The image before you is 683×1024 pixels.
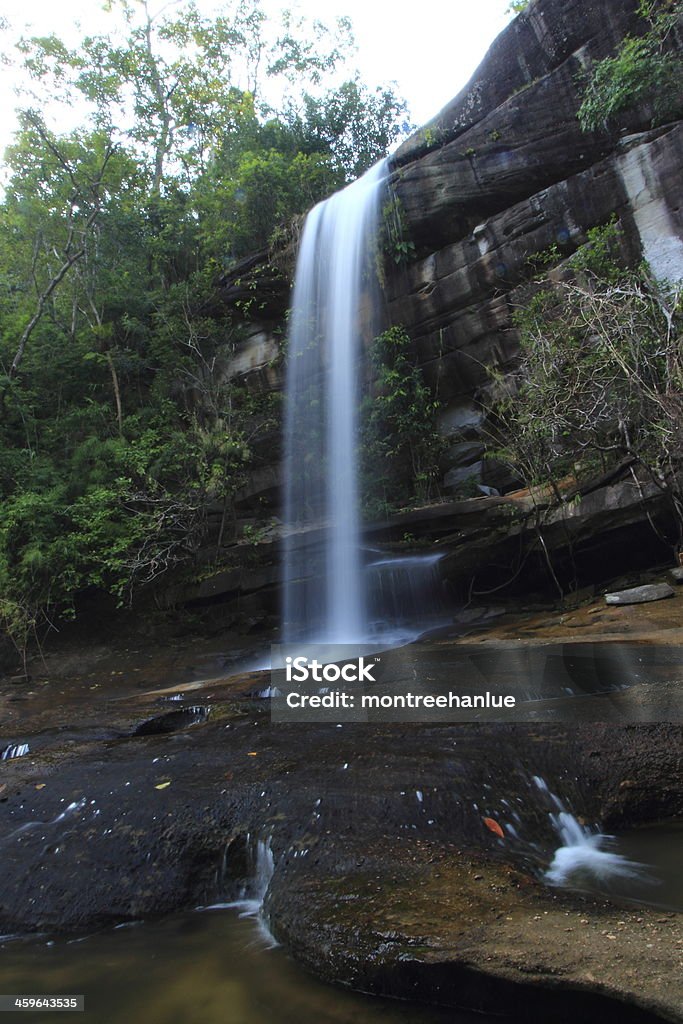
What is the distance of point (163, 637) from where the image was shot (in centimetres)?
1129

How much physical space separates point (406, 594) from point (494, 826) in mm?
7345

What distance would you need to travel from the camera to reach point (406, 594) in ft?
34.9

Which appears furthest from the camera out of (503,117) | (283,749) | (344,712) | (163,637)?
(503,117)

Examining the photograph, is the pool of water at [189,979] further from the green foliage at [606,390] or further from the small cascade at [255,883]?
the green foliage at [606,390]

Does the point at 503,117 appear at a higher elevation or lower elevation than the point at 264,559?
higher

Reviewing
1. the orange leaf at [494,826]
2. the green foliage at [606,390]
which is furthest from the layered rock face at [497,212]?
the orange leaf at [494,826]

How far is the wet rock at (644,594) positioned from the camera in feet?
25.1

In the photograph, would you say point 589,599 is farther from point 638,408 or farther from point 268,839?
point 268,839

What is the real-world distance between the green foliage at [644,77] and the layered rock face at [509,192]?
42 centimetres

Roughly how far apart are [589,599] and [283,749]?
6017 millimetres

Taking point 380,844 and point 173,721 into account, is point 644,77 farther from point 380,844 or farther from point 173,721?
point 380,844

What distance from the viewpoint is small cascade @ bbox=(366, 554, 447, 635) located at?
10445 mm

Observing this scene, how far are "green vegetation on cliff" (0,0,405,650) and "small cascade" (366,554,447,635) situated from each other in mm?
3718

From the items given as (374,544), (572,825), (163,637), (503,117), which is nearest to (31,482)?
(163,637)
